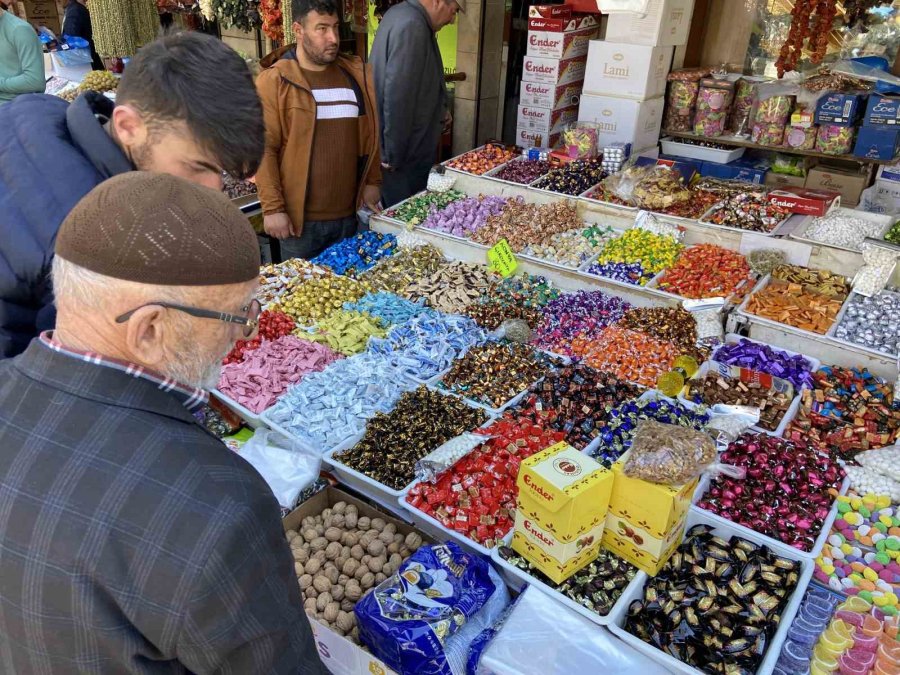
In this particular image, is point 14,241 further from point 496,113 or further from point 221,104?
point 496,113

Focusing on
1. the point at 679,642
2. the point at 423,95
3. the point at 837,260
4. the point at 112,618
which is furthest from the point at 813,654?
the point at 423,95

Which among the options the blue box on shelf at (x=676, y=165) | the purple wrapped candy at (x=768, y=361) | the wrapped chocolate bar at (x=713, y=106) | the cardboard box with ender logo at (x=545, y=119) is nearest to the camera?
the purple wrapped candy at (x=768, y=361)

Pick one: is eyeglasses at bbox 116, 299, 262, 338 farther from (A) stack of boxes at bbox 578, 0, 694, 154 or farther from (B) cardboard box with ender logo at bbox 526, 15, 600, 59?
(B) cardboard box with ender logo at bbox 526, 15, 600, 59

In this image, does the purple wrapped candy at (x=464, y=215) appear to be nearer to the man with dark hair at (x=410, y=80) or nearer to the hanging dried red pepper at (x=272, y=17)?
the man with dark hair at (x=410, y=80)

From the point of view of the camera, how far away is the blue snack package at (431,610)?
1.66 m

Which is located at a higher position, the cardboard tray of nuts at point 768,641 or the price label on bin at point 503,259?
the price label on bin at point 503,259

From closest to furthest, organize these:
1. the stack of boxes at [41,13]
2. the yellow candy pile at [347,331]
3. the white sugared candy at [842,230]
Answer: the yellow candy pile at [347,331] → the white sugared candy at [842,230] → the stack of boxes at [41,13]

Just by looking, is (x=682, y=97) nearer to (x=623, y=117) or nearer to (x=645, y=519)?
(x=623, y=117)

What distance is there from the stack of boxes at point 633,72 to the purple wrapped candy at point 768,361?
2120 millimetres

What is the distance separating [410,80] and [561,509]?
10.9 feet

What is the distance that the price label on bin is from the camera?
11.5ft

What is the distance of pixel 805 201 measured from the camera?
344cm

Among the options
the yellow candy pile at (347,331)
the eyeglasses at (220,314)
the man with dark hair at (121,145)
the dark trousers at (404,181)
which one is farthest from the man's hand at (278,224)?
the eyeglasses at (220,314)

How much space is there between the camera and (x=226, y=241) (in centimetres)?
97
